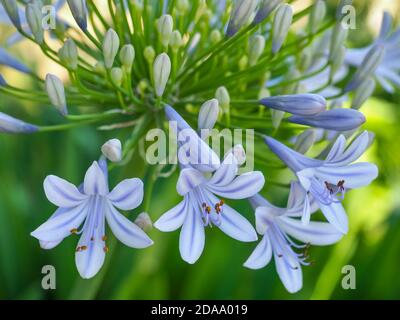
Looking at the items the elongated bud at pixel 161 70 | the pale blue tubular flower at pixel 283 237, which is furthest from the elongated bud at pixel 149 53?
the pale blue tubular flower at pixel 283 237

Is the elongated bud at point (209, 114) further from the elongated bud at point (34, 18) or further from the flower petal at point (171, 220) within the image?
the elongated bud at point (34, 18)

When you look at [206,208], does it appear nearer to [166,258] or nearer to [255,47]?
[255,47]

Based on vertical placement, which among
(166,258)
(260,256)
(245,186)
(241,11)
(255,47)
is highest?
(241,11)

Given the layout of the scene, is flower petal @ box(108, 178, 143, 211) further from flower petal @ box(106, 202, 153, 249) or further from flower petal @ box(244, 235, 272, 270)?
flower petal @ box(244, 235, 272, 270)

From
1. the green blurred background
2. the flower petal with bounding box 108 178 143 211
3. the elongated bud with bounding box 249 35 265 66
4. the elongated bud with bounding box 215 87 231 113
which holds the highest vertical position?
the elongated bud with bounding box 249 35 265 66

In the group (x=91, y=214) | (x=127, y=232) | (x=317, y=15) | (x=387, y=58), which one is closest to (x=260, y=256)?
(x=127, y=232)

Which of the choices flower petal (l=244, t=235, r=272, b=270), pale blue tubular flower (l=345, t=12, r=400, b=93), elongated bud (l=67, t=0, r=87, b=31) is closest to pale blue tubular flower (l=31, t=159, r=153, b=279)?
flower petal (l=244, t=235, r=272, b=270)
